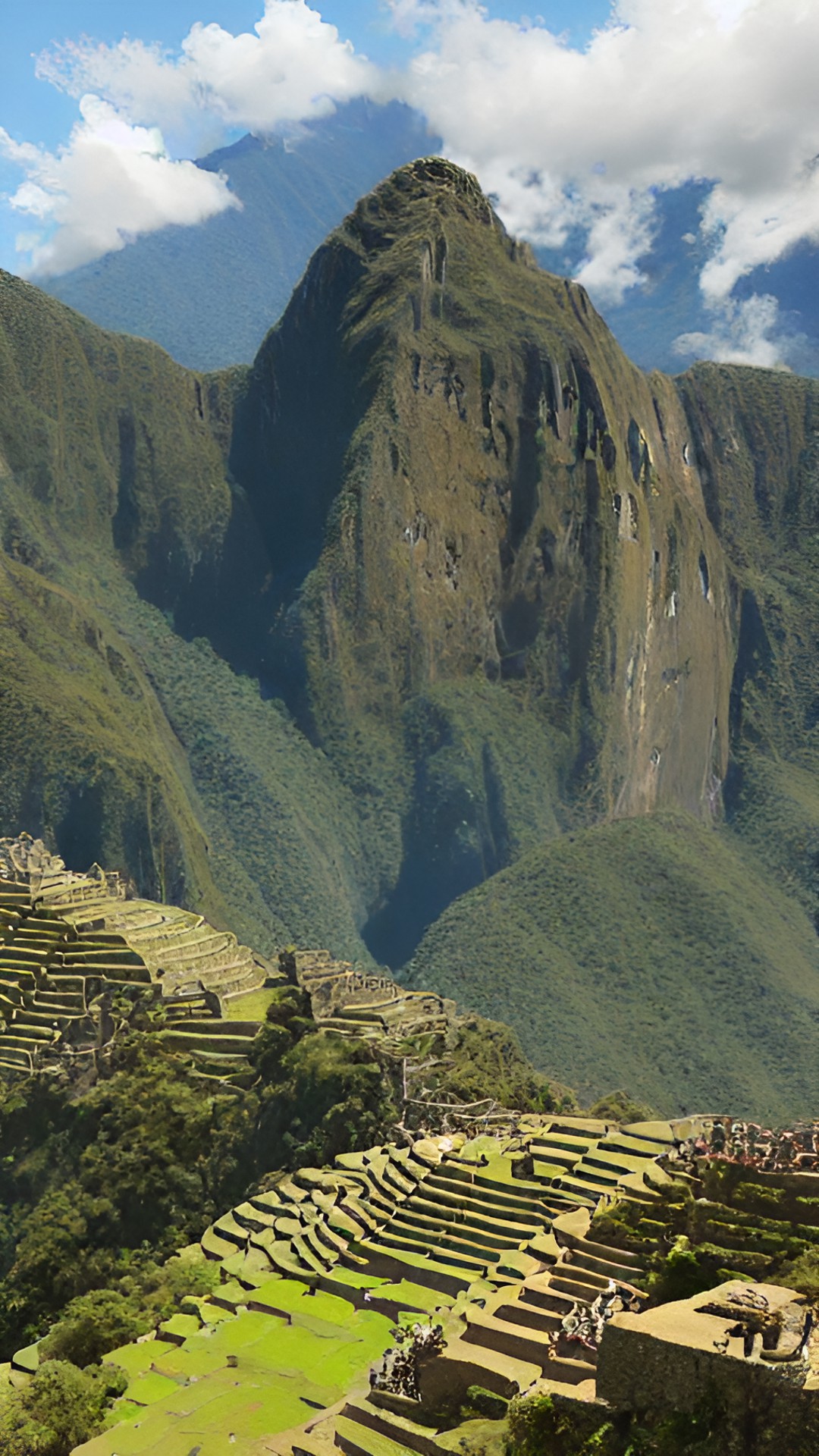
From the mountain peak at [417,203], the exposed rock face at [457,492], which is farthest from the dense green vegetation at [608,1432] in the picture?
the mountain peak at [417,203]

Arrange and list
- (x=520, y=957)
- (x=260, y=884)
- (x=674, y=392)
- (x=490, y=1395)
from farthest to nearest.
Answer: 1. (x=674, y=392)
2. (x=260, y=884)
3. (x=520, y=957)
4. (x=490, y=1395)

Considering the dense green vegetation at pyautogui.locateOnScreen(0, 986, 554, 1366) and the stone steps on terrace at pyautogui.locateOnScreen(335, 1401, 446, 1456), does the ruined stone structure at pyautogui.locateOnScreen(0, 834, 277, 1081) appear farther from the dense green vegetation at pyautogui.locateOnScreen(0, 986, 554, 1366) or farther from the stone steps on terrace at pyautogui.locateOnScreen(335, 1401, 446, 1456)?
the stone steps on terrace at pyautogui.locateOnScreen(335, 1401, 446, 1456)

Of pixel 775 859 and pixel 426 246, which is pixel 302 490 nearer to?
pixel 426 246

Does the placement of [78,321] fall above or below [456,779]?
above

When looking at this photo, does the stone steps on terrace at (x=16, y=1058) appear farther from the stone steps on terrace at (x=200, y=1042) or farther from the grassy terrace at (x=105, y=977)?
the stone steps on terrace at (x=200, y=1042)

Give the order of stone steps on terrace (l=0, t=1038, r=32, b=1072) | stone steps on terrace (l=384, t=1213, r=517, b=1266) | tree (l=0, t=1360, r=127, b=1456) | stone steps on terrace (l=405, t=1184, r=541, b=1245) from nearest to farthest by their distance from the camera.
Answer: tree (l=0, t=1360, r=127, b=1456), stone steps on terrace (l=384, t=1213, r=517, b=1266), stone steps on terrace (l=405, t=1184, r=541, b=1245), stone steps on terrace (l=0, t=1038, r=32, b=1072)

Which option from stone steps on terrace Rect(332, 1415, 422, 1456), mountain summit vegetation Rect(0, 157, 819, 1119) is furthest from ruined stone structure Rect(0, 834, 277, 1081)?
mountain summit vegetation Rect(0, 157, 819, 1119)

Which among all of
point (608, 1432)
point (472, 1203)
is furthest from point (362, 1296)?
point (608, 1432)

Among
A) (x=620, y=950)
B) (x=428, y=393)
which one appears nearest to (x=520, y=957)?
(x=620, y=950)
